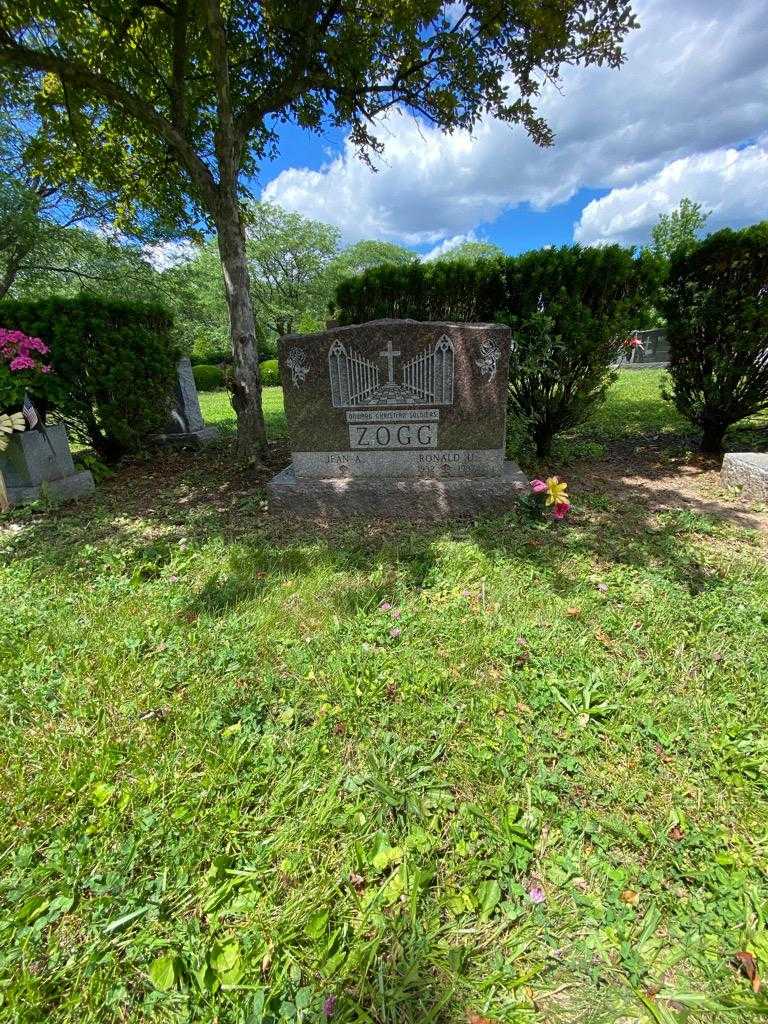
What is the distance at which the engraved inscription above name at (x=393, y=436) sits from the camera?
3922 millimetres

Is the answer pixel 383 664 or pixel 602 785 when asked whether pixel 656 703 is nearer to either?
pixel 602 785

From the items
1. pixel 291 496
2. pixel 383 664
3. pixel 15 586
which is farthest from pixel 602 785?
pixel 15 586

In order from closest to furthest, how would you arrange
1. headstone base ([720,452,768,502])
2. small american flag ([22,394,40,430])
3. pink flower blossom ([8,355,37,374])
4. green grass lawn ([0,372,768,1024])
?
1. green grass lawn ([0,372,768,1024])
2. headstone base ([720,452,768,502])
3. pink flower blossom ([8,355,37,374])
4. small american flag ([22,394,40,430])

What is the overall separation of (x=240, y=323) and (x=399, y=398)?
7.14 feet

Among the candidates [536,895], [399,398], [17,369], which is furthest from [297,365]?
[536,895]

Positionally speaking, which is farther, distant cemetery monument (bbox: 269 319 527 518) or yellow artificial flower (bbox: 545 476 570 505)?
distant cemetery monument (bbox: 269 319 527 518)

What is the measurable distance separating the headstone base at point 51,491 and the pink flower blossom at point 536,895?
5.12 meters

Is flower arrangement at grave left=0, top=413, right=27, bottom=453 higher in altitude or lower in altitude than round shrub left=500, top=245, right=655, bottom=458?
lower

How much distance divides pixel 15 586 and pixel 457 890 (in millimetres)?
3200

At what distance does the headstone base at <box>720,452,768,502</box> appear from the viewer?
3.85 metres

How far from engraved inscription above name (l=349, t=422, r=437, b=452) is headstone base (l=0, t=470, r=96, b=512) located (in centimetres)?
317

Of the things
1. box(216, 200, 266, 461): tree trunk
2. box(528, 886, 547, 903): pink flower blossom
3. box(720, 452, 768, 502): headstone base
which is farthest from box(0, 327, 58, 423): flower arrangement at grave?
box(720, 452, 768, 502): headstone base

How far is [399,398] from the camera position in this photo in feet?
12.6

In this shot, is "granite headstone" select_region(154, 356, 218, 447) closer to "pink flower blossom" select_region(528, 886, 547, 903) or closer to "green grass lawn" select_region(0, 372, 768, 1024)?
"green grass lawn" select_region(0, 372, 768, 1024)
